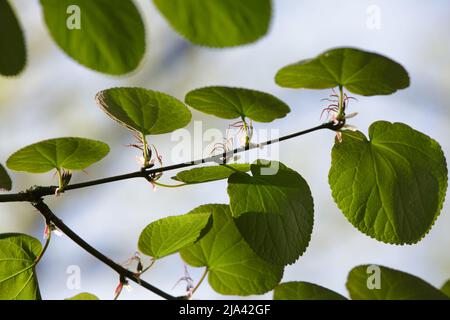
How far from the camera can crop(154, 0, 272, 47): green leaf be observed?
20cm

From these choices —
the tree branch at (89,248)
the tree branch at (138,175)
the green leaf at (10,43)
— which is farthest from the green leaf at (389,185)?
the green leaf at (10,43)

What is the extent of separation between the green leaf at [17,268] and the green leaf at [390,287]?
234 mm

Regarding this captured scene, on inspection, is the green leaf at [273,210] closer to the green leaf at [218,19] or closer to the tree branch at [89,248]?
the tree branch at [89,248]

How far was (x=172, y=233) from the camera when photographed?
442mm

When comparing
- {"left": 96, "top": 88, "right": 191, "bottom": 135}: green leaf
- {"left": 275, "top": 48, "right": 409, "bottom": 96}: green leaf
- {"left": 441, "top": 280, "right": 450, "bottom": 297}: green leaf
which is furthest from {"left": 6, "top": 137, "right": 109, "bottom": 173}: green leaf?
{"left": 441, "top": 280, "right": 450, "bottom": 297}: green leaf

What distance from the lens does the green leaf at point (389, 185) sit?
43cm

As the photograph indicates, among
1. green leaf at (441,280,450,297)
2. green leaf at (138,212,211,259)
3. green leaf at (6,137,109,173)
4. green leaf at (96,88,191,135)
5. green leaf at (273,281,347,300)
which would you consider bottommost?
green leaf at (441,280,450,297)

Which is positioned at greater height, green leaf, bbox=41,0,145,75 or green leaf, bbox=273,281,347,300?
green leaf, bbox=41,0,145,75

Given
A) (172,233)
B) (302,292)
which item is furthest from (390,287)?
(172,233)

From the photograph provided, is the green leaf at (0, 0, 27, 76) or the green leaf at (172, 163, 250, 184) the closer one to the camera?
the green leaf at (0, 0, 27, 76)

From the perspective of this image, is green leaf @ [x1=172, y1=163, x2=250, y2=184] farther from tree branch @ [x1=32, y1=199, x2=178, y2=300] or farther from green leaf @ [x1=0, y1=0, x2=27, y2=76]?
green leaf @ [x1=0, y1=0, x2=27, y2=76]

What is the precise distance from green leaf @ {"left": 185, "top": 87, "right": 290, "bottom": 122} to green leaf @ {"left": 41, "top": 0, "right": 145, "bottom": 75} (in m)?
0.16

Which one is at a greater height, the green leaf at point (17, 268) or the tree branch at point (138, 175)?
the tree branch at point (138, 175)

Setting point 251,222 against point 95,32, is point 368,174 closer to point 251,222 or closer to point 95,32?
point 251,222
